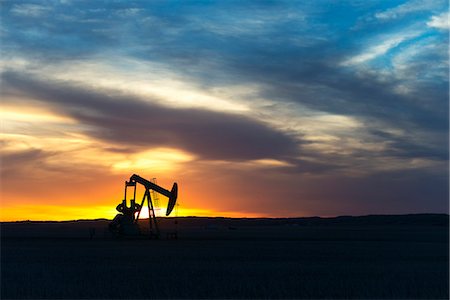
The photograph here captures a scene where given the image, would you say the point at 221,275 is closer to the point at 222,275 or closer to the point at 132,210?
the point at 222,275

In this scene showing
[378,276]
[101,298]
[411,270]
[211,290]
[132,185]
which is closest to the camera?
[101,298]

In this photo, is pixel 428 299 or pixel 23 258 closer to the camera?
pixel 428 299

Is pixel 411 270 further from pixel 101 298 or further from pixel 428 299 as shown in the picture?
pixel 101 298

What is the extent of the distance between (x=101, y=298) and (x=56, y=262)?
14.0 m

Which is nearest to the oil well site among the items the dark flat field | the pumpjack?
the dark flat field

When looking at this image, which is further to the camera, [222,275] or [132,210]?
[132,210]

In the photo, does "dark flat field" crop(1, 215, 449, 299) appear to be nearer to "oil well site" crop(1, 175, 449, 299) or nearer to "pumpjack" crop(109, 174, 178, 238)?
"oil well site" crop(1, 175, 449, 299)

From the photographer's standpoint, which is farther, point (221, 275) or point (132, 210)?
point (132, 210)

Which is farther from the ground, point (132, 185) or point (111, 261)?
point (132, 185)

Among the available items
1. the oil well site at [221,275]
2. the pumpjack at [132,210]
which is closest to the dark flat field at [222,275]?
the oil well site at [221,275]

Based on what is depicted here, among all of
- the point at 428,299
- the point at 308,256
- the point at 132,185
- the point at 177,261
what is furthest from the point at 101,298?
→ the point at 132,185

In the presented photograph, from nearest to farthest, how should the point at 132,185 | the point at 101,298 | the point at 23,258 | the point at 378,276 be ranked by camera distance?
the point at 101,298 < the point at 378,276 < the point at 23,258 < the point at 132,185

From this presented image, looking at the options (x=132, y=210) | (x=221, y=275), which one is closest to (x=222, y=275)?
(x=221, y=275)

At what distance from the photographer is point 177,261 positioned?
34906mm
